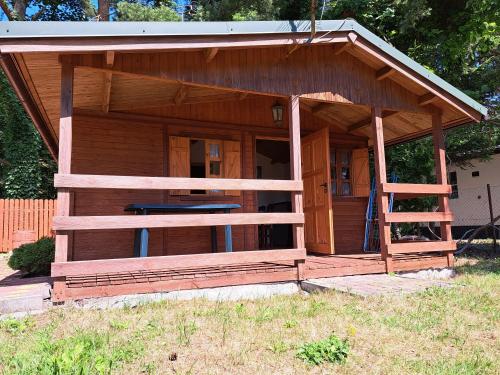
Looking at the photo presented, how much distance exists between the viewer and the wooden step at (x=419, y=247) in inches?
246

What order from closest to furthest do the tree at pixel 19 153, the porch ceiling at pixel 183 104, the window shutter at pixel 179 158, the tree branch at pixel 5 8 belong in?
1. the porch ceiling at pixel 183 104
2. the window shutter at pixel 179 158
3. the tree branch at pixel 5 8
4. the tree at pixel 19 153

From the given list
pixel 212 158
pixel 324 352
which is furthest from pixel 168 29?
pixel 324 352

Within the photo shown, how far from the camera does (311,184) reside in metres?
8.20

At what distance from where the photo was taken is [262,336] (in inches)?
136

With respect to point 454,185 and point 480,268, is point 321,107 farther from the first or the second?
point 454,185

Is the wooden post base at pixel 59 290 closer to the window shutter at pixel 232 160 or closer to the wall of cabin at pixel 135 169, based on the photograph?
the wall of cabin at pixel 135 169

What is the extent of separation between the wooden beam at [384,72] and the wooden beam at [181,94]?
304 cm

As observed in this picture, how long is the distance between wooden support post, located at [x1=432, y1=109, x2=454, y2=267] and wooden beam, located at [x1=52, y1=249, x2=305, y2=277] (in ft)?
9.71

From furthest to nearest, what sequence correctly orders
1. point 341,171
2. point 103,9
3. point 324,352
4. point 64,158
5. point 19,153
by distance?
point 103,9, point 19,153, point 341,171, point 64,158, point 324,352

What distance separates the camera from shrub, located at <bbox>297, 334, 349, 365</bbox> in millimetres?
2971

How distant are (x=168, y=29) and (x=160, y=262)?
104 inches

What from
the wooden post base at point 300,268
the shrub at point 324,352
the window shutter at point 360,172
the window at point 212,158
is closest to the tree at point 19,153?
the window at point 212,158

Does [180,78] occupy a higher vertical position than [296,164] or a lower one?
higher

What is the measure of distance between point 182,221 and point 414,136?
226 inches
